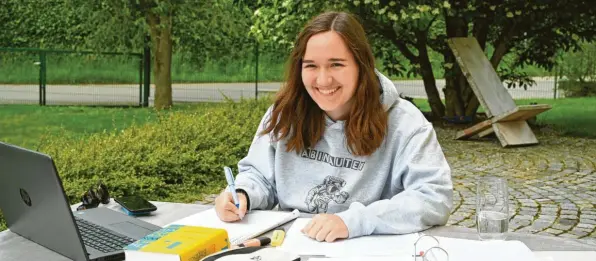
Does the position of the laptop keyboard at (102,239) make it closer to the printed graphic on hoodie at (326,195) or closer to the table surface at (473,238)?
the table surface at (473,238)

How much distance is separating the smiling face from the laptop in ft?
2.32

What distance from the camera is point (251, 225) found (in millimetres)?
2342

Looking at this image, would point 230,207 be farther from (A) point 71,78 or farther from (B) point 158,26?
(A) point 71,78

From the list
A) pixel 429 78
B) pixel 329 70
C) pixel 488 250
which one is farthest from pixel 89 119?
pixel 488 250

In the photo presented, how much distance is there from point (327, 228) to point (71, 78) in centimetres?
1529

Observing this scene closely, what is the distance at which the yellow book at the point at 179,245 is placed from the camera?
5.74 feet

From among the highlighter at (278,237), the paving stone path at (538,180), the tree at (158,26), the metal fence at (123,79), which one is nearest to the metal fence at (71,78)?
the metal fence at (123,79)

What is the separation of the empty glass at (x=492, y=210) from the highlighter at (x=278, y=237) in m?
0.57

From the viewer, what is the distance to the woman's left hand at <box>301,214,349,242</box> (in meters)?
2.14

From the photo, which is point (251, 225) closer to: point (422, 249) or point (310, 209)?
point (310, 209)

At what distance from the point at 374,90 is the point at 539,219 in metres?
3.72

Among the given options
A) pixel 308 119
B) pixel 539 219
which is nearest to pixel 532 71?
pixel 539 219

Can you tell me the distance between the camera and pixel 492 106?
32.7ft

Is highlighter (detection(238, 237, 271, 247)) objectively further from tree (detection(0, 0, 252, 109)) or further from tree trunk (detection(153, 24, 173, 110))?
tree trunk (detection(153, 24, 173, 110))
